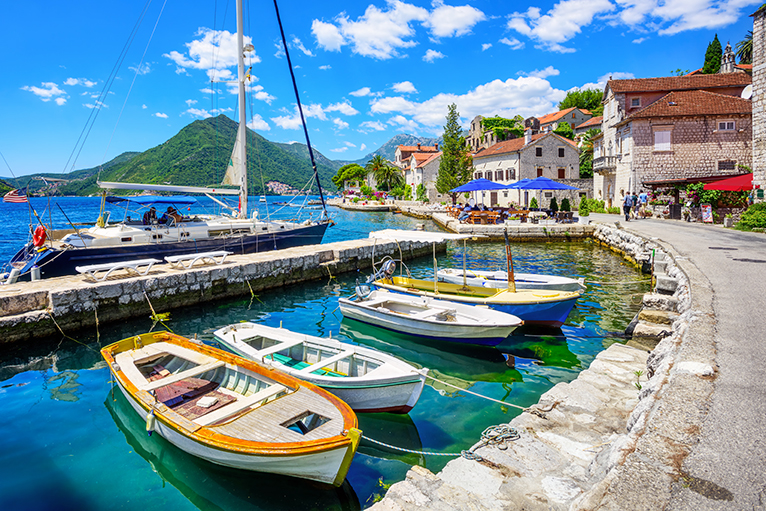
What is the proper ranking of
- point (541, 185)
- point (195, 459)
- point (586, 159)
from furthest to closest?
point (586, 159) < point (541, 185) < point (195, 459)

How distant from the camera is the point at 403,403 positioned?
20.6 feet

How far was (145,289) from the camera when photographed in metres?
12.0

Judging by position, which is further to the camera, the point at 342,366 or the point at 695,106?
the point at 695,106

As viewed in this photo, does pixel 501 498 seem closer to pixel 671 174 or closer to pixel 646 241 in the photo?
pixel 646 241

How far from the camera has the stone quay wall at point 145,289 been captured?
10.1m

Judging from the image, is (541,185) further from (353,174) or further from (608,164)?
(353,174)

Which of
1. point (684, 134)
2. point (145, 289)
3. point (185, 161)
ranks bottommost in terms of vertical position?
point (145, 289)

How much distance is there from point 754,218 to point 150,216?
86.0ft

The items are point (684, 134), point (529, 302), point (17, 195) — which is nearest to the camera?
point (529, 302)

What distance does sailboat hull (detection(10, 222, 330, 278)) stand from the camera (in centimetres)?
1356

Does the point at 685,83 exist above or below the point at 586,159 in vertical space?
above

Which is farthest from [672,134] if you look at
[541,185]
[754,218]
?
[754,218]

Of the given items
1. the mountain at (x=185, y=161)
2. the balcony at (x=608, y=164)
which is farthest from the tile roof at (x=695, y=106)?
the mountain at (x=185, y=161)

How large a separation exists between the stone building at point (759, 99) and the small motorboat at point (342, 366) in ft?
72.2
